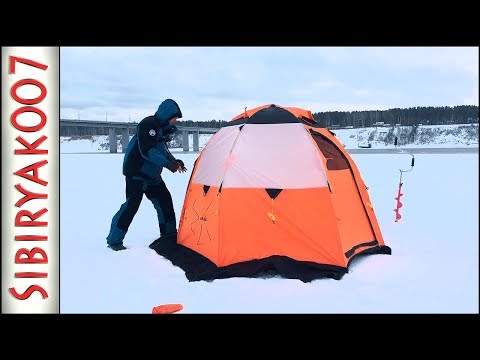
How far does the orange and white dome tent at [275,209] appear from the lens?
4.29m

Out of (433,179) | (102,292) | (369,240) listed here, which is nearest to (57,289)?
(102,292)

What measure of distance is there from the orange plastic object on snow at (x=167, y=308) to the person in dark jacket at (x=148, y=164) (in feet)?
6.27

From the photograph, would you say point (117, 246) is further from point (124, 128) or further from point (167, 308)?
point (124, 128)

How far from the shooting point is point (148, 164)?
17.1 ft

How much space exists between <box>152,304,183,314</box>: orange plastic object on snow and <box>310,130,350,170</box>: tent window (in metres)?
2.29

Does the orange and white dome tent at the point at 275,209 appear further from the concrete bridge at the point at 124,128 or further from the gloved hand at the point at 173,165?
the concrete bridge at the point at 124,128

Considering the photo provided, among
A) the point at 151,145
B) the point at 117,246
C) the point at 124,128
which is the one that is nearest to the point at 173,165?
the point at 151,145

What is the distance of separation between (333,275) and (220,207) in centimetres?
143

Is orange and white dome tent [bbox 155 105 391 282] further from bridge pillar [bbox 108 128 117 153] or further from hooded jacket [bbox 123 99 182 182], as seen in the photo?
bridge pillar [bbox 108 128 117 153]

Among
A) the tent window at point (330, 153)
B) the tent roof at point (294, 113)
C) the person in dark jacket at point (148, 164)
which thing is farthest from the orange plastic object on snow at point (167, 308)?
the tent roof at point (294, 113)

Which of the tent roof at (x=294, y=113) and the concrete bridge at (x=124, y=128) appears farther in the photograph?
the concrete bridge at (x=124, y=128)

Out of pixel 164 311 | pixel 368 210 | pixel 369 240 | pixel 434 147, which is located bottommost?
pixel 164 311

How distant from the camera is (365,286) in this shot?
157 inches

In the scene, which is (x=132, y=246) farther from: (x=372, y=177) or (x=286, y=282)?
(x=372, y=177)
